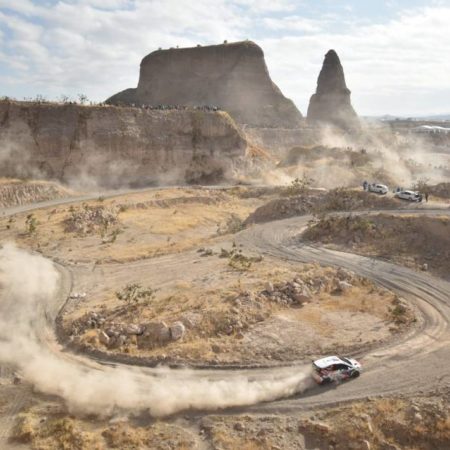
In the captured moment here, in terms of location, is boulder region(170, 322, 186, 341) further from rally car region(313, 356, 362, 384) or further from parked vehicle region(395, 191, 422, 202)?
parked vehicle region(395, 191, 422, 202)

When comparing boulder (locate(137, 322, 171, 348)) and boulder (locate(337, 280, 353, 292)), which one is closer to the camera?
boulder (locate(137, 322, 171, 348))

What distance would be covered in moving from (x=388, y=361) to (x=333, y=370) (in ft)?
9.03

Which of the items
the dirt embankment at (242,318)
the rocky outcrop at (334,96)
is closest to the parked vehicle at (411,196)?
the dirt embankment at (242,318)

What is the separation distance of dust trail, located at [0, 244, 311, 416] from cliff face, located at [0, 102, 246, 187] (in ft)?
103

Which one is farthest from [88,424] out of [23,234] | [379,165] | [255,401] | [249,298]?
[379,165]

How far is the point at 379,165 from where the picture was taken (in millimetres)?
65188

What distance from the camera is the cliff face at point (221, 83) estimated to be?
301ft

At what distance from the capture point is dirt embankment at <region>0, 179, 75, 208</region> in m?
43.5

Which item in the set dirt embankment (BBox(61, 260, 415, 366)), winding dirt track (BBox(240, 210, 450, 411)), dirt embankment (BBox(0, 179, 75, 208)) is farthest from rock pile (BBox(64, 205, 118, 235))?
winding dirt track (BBox(240, 210, 450, 411))

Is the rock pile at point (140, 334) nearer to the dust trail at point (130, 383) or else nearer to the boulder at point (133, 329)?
the boulder at point (133, 329)

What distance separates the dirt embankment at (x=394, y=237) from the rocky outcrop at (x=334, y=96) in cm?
7545

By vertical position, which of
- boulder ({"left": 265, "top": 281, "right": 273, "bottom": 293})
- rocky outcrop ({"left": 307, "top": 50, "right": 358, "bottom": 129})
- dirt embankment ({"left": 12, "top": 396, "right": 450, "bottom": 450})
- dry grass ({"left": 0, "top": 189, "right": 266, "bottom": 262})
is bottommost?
dirt embankment ({"left": 12, "top": 396, "right": 450, "bottom": 450})

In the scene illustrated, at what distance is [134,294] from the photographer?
2333 centimetres

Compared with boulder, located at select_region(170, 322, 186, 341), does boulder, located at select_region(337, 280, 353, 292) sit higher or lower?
higher
